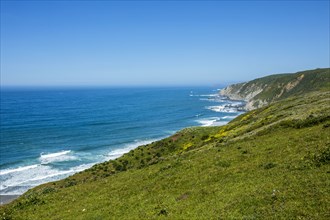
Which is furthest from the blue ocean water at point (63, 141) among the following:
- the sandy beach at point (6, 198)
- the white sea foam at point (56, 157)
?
the sandy beach at point (6, 198)

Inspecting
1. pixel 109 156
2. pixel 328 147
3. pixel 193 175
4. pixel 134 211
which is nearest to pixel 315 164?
pixel 328 147

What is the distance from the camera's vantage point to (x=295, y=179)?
18.0 meters

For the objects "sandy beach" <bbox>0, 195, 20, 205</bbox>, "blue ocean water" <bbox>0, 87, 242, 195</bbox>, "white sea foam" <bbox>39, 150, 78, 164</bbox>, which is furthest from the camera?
"white sea foam" <bbox>39, 150, 78, 164</bbox>

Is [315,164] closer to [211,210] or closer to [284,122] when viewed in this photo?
[211,210]

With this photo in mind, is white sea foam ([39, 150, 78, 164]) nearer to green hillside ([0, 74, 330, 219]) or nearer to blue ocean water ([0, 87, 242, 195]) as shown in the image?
blue ocean water ([0, 87, 242, 195])

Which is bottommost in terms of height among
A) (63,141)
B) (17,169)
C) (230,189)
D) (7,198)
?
(7,198)

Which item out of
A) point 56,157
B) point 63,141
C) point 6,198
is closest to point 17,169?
point 56,157

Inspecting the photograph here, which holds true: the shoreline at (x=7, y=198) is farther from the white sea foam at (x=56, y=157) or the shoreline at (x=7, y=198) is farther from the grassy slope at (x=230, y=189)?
the white sea foam at (x=56, y=157)

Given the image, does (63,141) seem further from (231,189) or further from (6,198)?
(231,189)

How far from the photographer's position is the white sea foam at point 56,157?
246ft

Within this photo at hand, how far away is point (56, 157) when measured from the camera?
7788 cm

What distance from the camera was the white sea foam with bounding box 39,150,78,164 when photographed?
7500 centimetres

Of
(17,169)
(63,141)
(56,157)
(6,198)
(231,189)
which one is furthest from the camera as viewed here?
(63,141)

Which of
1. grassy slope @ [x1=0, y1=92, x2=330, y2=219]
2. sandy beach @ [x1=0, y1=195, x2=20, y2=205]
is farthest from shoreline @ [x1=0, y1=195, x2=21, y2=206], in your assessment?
grassy slope @ [x1=0, y1=92, x2=330, y2=219]
